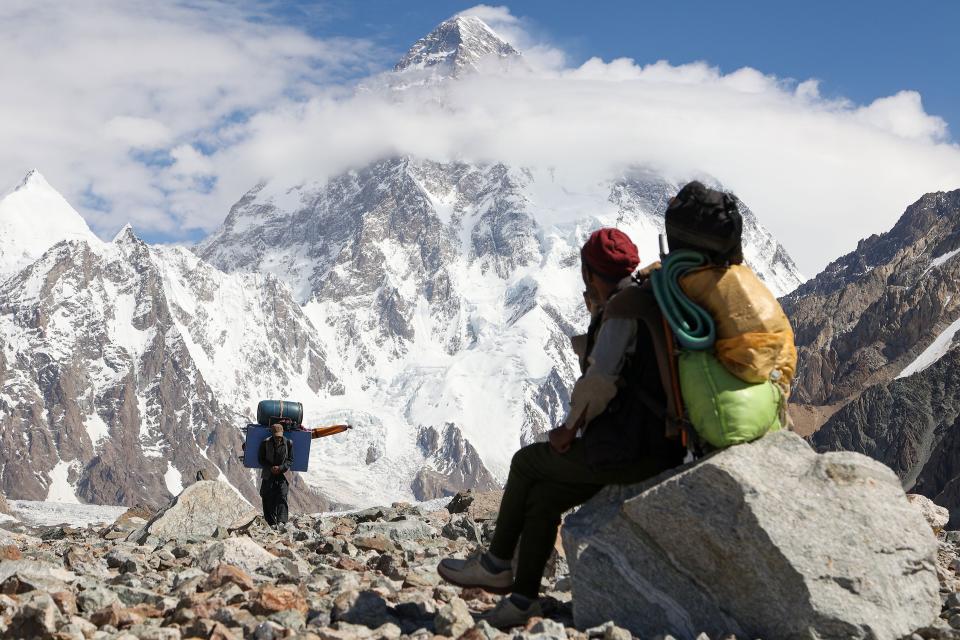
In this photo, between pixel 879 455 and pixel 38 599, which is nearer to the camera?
pixel 38 599

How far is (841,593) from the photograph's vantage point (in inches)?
267

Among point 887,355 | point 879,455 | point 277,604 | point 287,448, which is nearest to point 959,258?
point 887,355

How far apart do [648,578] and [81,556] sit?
6704mm

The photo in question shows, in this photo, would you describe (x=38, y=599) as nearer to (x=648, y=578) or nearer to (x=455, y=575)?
(x=455, y=575)

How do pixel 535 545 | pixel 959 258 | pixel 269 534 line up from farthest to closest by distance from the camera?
pixel 959 258
pixel 269 534
pixel 535 545

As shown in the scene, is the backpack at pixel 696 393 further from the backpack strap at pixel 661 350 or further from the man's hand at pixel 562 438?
the man's hand at pixel 562 438

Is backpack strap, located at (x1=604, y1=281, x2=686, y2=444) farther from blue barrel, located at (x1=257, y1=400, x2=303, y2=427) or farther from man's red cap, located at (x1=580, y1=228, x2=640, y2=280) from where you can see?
blue barrel, located at (x1=257, y1=400, x2=303, y2=427)

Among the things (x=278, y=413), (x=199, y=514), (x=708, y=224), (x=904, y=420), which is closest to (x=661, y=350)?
(x=708, y=224)

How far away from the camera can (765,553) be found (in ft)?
22.4

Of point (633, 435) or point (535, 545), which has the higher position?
point (633, 435)

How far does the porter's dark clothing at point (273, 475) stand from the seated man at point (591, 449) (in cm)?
1258

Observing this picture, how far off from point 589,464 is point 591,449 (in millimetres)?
136

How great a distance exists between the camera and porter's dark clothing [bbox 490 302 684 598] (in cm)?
728

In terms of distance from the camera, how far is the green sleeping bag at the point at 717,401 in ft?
23.3
